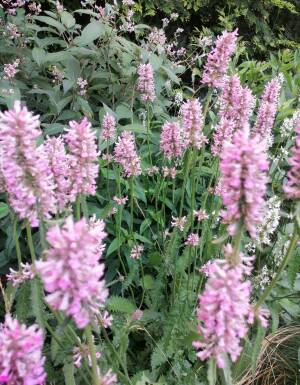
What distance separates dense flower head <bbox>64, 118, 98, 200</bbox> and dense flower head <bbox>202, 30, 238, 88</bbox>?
1219mm

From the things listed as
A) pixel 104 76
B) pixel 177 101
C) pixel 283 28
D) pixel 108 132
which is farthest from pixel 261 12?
pixel 108 132

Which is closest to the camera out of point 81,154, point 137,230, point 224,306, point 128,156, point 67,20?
point 224,306

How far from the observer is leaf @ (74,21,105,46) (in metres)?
3.55

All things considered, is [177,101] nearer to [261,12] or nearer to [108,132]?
[108,132]

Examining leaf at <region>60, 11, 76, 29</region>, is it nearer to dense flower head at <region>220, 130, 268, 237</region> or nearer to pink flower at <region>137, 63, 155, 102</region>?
pink flower at <region>137, 63, 155, 102</region>

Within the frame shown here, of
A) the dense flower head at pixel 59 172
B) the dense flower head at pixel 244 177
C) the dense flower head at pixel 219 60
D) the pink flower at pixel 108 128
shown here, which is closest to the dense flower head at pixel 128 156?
the pink flower at pixel 108 128

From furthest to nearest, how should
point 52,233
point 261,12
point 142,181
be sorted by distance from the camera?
point 261,12 < point 142,181 < point 52,233

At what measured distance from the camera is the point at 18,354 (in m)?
1.29

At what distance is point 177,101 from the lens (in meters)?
4.30

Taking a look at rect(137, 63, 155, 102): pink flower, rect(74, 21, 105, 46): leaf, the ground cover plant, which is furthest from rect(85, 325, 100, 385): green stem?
rect(74, 21, 105, 46): leaf

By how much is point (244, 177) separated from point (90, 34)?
97.2 inches

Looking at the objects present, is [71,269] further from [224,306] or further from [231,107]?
[231,107]

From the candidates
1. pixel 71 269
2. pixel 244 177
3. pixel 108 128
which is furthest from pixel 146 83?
pixel 71 269

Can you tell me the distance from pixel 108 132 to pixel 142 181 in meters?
0.91
